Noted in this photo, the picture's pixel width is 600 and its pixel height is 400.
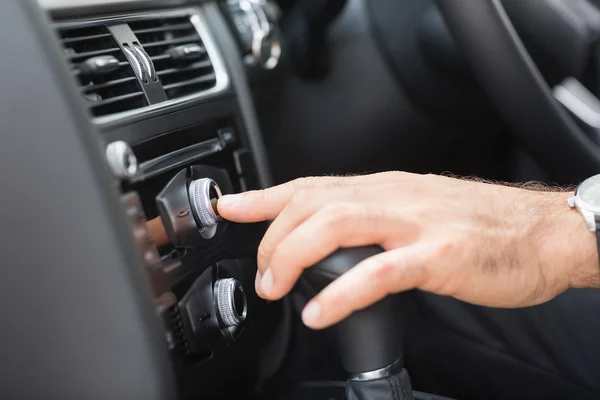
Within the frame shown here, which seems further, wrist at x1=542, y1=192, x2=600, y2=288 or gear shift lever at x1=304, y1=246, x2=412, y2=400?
wrist at x1=542, y1=192, x2=600, y2=288

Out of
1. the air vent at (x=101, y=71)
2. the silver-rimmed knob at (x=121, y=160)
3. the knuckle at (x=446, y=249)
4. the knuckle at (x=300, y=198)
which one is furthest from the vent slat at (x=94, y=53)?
the knuckle at (x=446, y=249)

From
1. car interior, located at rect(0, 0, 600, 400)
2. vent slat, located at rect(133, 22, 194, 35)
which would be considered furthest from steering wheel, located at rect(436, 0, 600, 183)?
vent slat, located at rect(133, 22, 194, 35)

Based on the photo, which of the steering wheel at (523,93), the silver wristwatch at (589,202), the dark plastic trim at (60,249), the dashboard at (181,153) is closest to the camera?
the dark plastic trim at (60,249)

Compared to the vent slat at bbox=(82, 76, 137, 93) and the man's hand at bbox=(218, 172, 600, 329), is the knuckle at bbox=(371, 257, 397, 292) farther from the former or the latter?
the vent slat at bbox=(82, 76, 137, 93)

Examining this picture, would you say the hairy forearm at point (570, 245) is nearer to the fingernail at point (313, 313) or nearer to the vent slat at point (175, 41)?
the fingernail at point (313, 313)

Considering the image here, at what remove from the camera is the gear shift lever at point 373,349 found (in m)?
0.58

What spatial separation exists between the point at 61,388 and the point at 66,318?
65 millimetres

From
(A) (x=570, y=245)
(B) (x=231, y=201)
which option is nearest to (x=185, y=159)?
(B) (x=231, y=201)

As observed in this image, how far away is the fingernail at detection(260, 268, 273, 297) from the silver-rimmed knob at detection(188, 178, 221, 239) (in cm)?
12

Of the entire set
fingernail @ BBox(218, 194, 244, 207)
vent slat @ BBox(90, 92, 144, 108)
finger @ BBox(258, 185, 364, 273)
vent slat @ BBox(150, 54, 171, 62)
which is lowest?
finger @ BBox(258, 185, 364, 273)

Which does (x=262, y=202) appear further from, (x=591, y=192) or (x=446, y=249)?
(x=591, y=192)

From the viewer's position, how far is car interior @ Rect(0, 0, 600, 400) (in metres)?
0.53

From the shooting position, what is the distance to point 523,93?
36.5 inches

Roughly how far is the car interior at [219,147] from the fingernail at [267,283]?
0.03 meters
